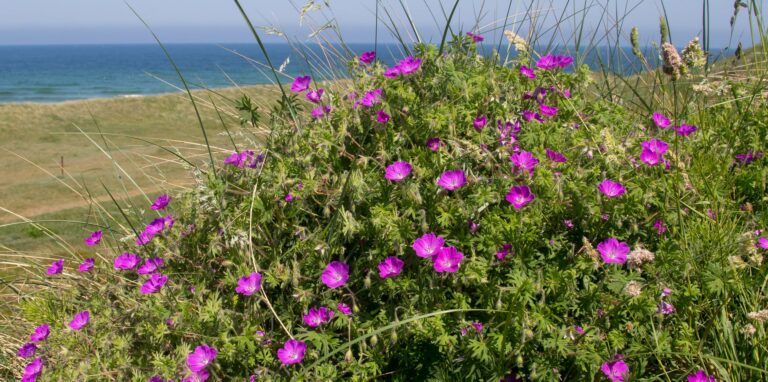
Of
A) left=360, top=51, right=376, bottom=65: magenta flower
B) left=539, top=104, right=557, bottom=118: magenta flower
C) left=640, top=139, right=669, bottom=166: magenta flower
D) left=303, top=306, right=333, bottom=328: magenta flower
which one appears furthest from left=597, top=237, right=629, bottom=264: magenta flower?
left=360, top=51, right=376, bottom=65: magenta flower

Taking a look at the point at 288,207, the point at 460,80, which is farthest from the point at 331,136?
the point at 460,80

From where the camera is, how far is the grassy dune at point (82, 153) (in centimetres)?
596

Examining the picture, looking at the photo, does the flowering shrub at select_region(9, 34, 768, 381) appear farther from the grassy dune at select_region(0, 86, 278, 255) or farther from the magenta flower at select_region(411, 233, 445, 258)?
the grassy dune at select_region(0, 86, 278, 255)

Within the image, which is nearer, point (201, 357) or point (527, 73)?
point (201, 357)

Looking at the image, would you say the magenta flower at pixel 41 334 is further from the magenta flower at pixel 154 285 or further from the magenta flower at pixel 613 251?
the magenta flower at pixel 613 251

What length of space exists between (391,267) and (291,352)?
360mm

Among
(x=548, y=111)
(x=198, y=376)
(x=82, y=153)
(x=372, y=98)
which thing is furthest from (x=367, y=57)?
(x=82, y=153)

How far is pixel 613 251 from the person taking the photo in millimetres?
1668

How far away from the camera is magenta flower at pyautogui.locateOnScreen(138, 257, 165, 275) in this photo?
7.16 feet

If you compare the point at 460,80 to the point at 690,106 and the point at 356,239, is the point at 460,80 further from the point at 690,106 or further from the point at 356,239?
the point at 690,106

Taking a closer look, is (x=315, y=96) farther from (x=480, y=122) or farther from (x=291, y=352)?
(x=291, y=352)

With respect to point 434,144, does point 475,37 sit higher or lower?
higher

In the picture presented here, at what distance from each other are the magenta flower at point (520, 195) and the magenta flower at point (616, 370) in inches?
18.2

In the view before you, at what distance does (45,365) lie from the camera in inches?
86.2
